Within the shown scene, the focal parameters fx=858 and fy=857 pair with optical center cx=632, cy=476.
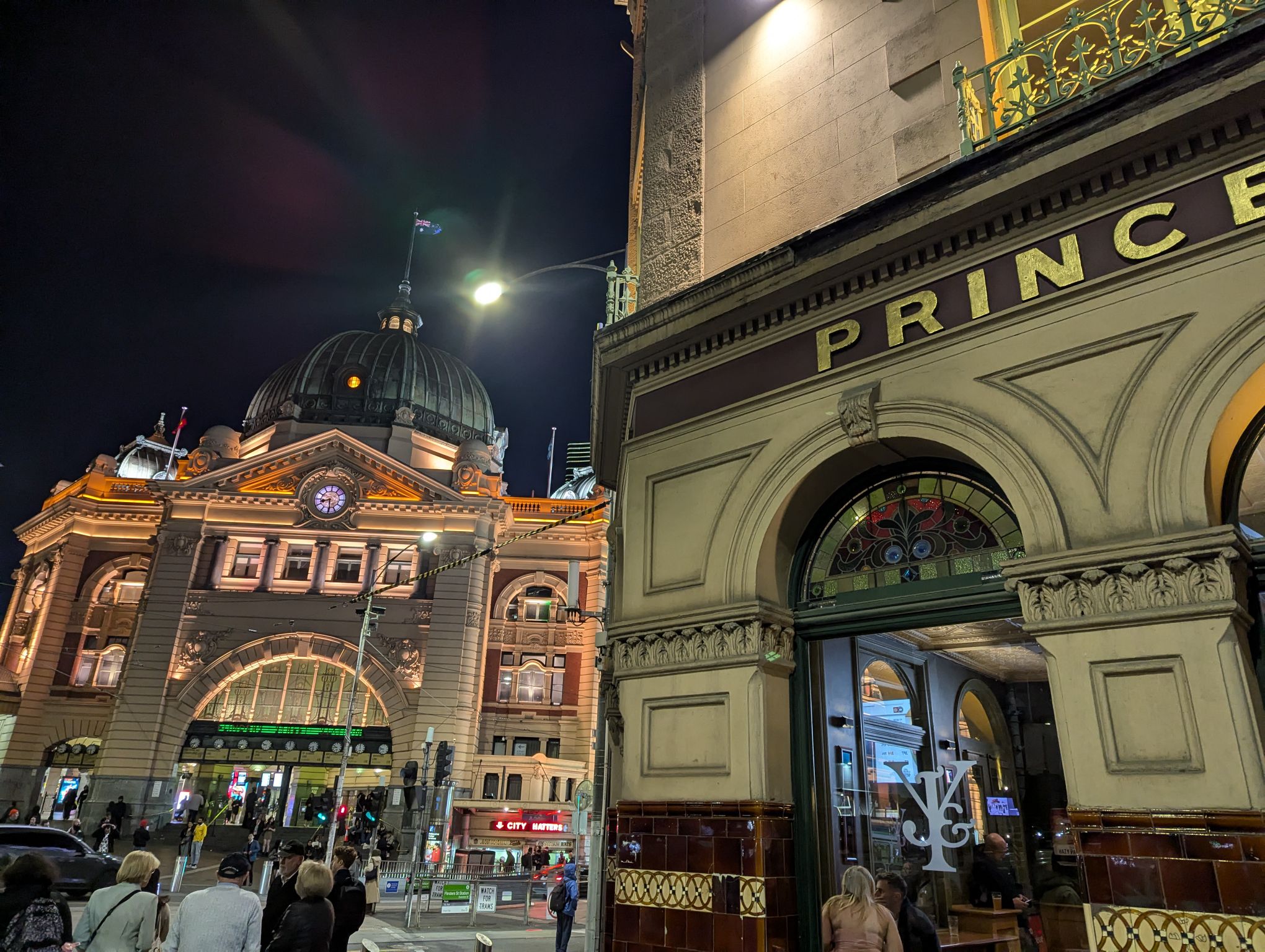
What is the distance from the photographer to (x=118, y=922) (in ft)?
21.3

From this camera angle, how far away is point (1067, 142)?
7172mm

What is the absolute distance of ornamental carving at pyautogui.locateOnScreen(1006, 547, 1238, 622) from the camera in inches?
233

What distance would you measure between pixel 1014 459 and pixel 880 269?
8.07 ft

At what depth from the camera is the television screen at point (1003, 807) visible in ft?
28.7

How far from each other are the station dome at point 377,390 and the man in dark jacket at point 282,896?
46.4 meters

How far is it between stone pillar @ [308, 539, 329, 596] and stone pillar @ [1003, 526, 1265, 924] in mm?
42041

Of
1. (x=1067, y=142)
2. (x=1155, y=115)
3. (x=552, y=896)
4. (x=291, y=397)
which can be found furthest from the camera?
(x=291, y=397)

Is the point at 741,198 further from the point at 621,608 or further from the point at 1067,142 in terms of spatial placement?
the point at 621,608

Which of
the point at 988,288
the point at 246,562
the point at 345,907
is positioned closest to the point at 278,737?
the point at 246,562

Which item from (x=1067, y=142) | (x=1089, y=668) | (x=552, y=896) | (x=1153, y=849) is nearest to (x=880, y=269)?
(x=1067, y=142)

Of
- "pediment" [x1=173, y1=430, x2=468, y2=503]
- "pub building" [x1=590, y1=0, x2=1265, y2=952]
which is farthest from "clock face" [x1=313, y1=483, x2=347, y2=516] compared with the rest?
"pub building" [x1=590, y1=0, x2=1265, y2=952]

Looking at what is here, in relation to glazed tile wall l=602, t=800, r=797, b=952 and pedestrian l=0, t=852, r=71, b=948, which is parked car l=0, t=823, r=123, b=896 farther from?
glazed tile wall l=602, t=800, r=797, b=952

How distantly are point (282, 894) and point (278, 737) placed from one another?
38398 mm

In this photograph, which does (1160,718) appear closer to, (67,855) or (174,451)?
(67,855)
